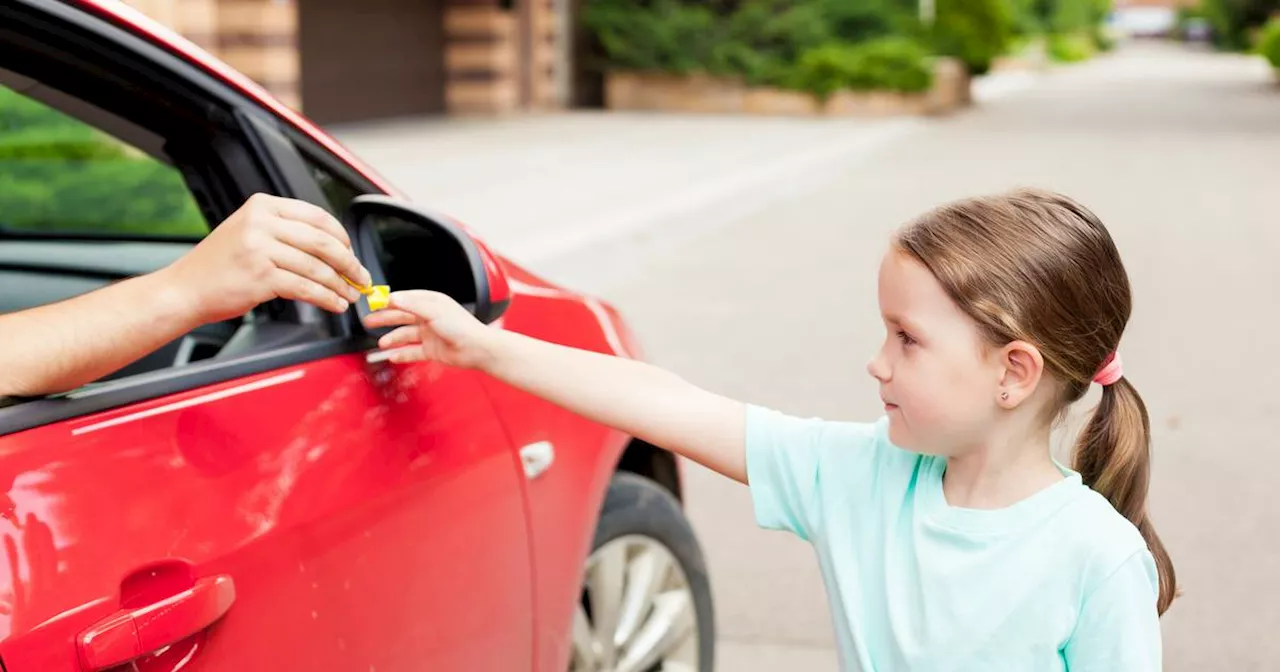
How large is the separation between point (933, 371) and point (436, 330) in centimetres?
67

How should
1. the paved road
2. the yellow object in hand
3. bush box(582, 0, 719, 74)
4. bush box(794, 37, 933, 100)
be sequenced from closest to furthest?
the yellow object in hand
the paved road
bush box(794, 37, 933, 100)
bush box(582, 0, 719, 74)

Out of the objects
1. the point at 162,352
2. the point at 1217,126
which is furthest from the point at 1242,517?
the point at 1217,126

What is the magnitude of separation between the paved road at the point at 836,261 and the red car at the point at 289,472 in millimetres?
1548

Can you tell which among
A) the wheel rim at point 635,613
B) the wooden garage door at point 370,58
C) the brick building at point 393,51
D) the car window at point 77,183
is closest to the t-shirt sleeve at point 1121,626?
the wheel rim at point 635,613

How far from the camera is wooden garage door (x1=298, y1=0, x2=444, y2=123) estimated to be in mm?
21938

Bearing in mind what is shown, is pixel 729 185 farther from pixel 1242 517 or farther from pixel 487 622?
pixel 487 622

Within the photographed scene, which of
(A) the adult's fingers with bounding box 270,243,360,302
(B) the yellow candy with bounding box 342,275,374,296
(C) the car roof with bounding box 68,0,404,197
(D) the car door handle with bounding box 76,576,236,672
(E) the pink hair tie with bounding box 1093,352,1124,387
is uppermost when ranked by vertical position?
(C) the car roof with bounding box 68,0,404,197

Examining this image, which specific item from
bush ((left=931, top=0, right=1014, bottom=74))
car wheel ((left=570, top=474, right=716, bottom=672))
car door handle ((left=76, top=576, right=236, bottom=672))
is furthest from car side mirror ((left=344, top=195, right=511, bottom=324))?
bush ((left=931, top=0, right=1014, bottom=74))

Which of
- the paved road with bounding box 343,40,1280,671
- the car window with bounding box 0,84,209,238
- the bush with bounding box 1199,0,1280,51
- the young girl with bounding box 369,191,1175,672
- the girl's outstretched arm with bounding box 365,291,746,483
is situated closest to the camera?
the young girl with bounding box 369,191,1175,672

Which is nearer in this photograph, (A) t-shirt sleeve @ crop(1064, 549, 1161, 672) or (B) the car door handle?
(B) the car door handle

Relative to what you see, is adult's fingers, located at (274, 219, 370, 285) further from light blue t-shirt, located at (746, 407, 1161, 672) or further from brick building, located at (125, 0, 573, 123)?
brick building, located at (125, 0, 573, 123)

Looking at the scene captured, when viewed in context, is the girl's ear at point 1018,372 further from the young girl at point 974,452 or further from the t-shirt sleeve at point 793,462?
the t-shirt sleeve at point 793,462

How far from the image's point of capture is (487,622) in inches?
88.5

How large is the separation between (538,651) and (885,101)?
26602 mm
